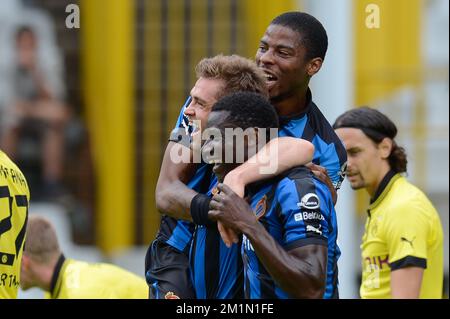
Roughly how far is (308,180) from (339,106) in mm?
4627

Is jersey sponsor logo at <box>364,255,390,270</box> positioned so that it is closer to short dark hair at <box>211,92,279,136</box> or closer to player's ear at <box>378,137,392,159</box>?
player's ear at <box>378,137,392,159</box>

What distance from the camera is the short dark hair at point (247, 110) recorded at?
427cm

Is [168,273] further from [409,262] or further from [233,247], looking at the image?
[409,262]

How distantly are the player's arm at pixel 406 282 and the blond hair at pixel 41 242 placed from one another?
210 centimetres

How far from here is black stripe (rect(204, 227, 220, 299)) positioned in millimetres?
4949

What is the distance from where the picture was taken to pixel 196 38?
11.6 metres

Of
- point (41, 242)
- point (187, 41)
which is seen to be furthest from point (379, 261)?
point (187, 41)

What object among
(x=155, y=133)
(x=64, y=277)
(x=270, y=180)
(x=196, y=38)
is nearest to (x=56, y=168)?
(x=155, y=133)

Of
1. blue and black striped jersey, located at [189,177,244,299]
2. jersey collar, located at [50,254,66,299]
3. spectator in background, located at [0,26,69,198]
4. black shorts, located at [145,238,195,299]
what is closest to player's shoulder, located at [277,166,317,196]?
blue and black striped jersey, located at [189,177,244,299]

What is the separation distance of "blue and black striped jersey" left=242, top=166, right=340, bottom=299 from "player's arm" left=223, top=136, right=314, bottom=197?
0.04 m

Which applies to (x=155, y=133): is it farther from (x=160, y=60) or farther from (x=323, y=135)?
(x=323, y=135)

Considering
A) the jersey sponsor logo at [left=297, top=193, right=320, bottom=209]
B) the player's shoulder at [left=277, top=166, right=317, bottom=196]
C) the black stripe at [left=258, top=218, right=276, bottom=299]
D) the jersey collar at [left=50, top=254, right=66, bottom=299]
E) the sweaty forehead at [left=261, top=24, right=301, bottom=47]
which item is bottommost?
the jersey collar at [left=50, top=254, right=66, bottom=299]

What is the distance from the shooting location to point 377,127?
6383 millimetres
